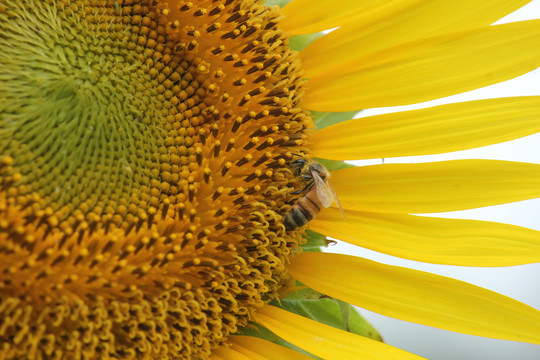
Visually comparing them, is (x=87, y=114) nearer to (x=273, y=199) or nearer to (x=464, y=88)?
(x=273, y=199)

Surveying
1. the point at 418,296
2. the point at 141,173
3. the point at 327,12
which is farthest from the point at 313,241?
the point at 327,12

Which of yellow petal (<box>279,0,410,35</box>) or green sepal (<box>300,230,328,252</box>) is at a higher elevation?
yellow petal (<box>279,0,410,35</box>)

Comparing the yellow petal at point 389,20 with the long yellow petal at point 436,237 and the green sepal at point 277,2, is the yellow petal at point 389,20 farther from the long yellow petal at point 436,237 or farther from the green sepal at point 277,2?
the long yellow petal at point 436,237

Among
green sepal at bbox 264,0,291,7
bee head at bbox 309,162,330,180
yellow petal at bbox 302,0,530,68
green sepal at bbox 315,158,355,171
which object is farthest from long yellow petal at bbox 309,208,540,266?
green sepal at bbox 264,0,291,7

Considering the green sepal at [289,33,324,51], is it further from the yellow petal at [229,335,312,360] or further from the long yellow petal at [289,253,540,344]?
the yellow petal at [229,335,312,360]

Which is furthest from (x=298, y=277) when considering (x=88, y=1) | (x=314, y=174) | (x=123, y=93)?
(x=88, y=1)

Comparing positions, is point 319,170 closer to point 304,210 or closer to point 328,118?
point 304,210
